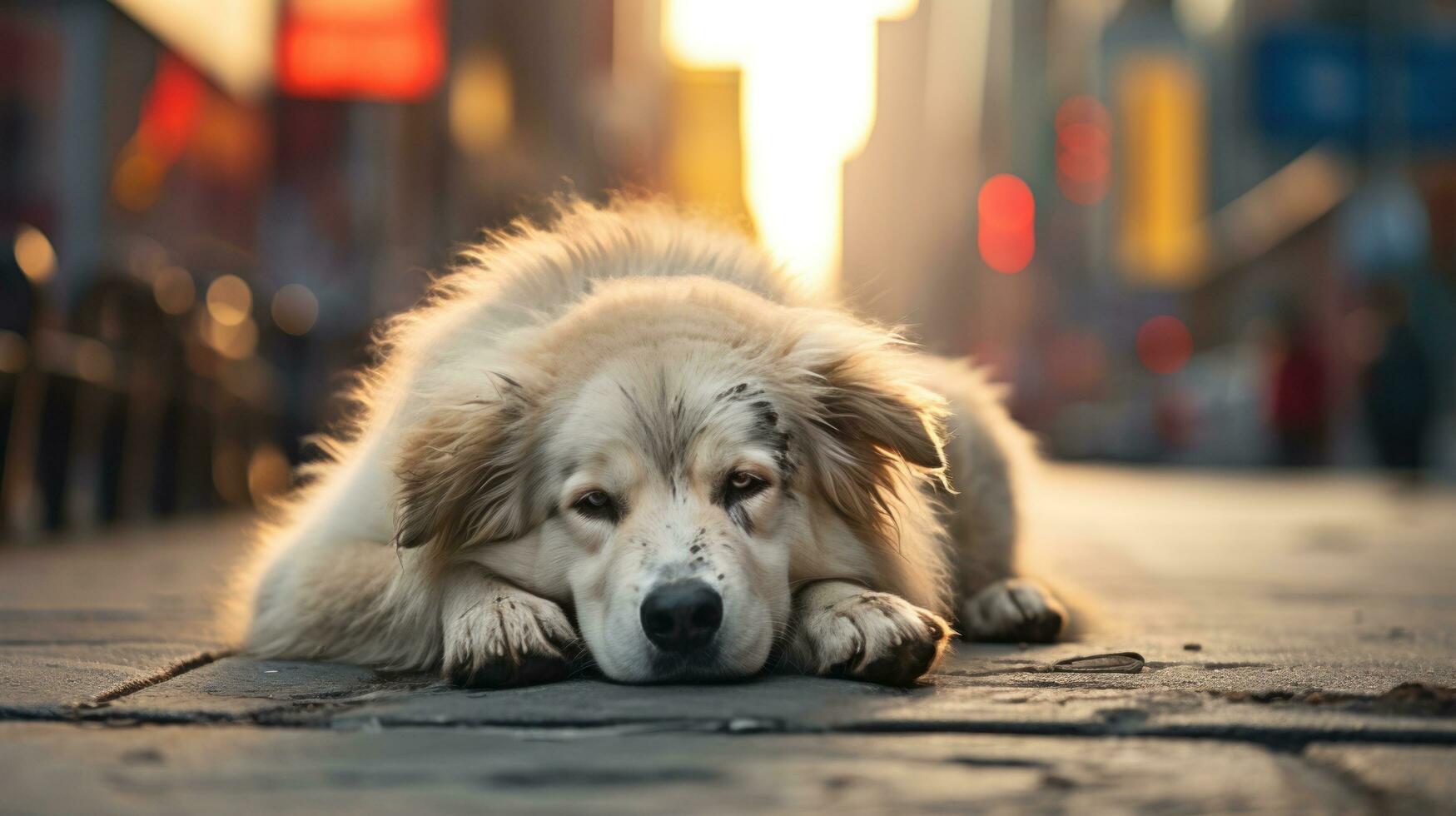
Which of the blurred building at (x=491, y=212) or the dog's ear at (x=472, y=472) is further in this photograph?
the blurred building at (x=491, y=212)

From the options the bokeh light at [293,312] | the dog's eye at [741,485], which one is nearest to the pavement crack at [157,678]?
the dog's eye at [741,485]

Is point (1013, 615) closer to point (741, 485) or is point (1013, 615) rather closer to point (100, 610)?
point (741, 485)

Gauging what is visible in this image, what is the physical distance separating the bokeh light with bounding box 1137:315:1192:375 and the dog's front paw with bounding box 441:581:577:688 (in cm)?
4578

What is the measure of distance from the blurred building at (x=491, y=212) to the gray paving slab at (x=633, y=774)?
207 centimetres

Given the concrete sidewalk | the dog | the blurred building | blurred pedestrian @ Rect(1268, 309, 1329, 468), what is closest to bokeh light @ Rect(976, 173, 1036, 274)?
the blurred building

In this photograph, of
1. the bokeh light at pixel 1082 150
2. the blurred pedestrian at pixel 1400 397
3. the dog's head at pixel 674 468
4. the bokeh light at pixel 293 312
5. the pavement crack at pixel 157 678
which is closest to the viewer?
the pavement crack at pixel 157 678

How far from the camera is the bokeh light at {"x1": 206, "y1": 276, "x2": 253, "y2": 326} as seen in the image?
36.0ft

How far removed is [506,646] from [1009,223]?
80.8 metres

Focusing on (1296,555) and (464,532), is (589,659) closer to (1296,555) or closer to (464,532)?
(464,532)

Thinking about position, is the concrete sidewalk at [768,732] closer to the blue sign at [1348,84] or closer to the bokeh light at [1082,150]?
the blue sign at [1348,84]

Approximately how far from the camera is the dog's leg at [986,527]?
4.38 metres

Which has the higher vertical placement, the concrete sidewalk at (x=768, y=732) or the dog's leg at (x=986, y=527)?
the dog's leg at (x=986, y=527)

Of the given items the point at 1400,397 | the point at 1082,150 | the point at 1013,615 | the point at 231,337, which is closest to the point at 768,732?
the point at 1013,615

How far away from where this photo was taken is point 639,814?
2.11 metres
